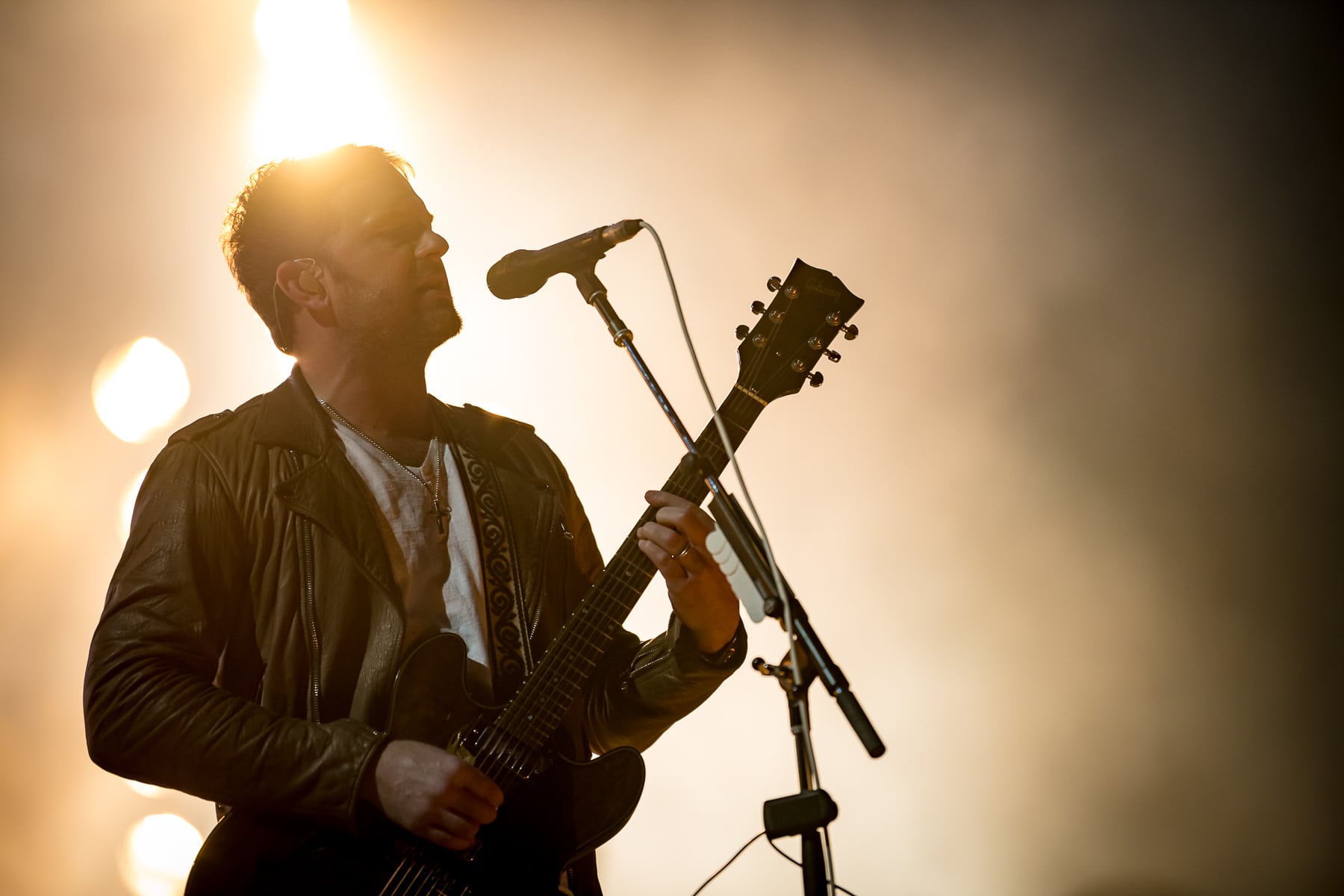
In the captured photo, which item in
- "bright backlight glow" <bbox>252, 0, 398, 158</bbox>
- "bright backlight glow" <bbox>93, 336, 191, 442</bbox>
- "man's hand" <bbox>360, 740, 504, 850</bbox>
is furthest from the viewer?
"bright backlight glow" <bbox>252, 0, 398, 158</bbox>

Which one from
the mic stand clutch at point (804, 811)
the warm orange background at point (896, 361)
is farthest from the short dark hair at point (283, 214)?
the mic stand clutch at point (804, 811)

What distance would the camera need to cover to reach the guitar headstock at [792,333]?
66.9 inches

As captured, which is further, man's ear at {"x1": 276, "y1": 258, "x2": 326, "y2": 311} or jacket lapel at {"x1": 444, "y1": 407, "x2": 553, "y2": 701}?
man's ear at {"x1": 276, "y1": 258, "x2": 326, "y2": 311}

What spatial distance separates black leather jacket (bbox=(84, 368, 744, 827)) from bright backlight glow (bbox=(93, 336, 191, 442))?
151 centimetres

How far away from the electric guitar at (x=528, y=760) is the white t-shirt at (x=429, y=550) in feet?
0.39

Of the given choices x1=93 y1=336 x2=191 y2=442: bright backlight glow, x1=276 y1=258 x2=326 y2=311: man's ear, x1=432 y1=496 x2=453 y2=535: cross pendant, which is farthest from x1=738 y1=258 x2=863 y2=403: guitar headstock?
x1=93 y1=336 x2=191 y2=442: bright backlight glow

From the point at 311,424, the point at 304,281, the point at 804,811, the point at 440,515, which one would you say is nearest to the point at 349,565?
the point at 440,515

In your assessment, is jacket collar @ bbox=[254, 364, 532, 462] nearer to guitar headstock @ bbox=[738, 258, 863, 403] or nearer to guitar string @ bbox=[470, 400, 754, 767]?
guitar string @ bbox=[470, 400, 754, 767]

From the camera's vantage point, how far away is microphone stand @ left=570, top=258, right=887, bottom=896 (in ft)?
3.81

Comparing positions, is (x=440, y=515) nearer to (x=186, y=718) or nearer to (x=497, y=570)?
(x=497, y=570)

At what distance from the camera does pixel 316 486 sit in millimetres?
1834

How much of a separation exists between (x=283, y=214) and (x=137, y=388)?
1.49 metres

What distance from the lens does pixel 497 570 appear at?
1923mm

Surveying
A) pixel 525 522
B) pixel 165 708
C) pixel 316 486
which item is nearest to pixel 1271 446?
pixel 525 522
